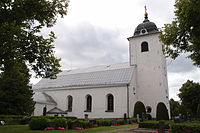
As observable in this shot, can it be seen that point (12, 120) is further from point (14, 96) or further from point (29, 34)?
point (29, 34)

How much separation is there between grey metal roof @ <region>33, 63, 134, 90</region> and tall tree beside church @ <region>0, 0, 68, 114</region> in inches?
673

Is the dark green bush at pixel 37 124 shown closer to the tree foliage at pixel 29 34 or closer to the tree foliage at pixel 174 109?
the tree foliage at pixel 29 34

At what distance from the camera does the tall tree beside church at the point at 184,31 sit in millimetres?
10273

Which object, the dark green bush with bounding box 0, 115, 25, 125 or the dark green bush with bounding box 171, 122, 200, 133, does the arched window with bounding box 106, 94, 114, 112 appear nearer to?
the dark green bush with bounding box 0, 115, 25, 125

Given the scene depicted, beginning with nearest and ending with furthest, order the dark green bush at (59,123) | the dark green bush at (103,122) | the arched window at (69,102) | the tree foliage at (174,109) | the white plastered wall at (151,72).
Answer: the dark green bush at (59,123) < the dark green bush at (103,122) < the white plastered wall at (151,72) < the arched window at (69,102) < the tree foliage at (174,109)

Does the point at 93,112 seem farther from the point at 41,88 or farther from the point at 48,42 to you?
the point at 48,42

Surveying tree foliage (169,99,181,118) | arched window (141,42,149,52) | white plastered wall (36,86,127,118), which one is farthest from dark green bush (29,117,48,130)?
tree foliage (169,99,181,118)

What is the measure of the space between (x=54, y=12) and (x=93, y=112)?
20445 mm

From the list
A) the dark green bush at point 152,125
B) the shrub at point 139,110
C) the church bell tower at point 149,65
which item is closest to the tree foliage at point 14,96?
the shrub at point 139,110

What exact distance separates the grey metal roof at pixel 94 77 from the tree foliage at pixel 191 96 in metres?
19.4

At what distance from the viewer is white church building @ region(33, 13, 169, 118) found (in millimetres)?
27469

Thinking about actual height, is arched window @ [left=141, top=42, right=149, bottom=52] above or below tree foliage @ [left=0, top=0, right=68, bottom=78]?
above

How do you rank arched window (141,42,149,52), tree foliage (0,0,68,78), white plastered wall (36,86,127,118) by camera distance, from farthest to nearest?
arched window (141,42,149,52) < white plastered wall (36,86,127,118) < tree foliage (0,0,68,78)

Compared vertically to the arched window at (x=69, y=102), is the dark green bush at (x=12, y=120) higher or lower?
lower
